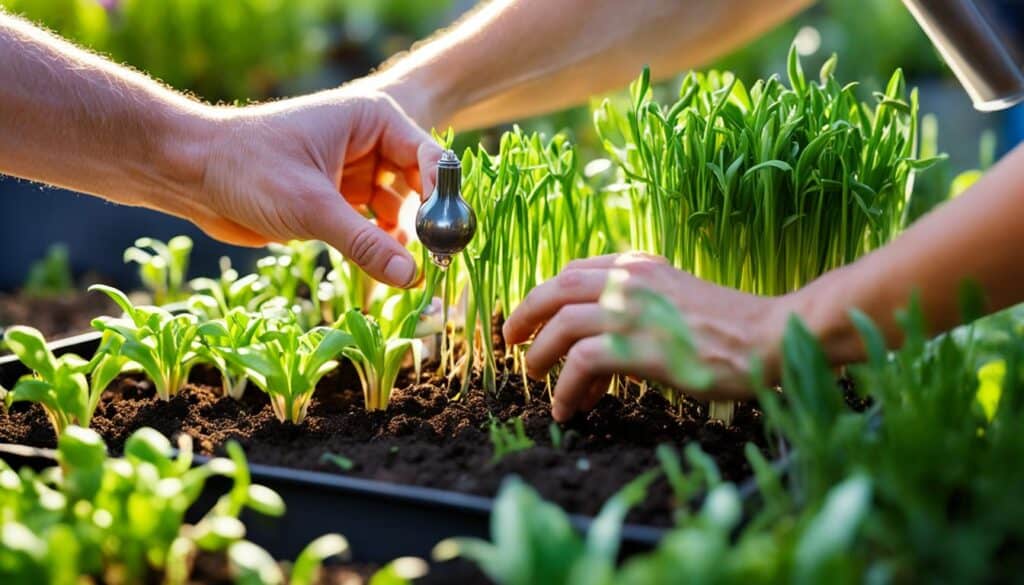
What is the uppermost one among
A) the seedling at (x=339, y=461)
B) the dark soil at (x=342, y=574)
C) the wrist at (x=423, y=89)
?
the wrist at (x=423, y=89)

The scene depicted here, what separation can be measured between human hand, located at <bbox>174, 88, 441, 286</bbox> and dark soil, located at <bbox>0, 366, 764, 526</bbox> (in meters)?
0.21

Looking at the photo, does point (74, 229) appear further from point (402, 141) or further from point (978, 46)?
point (978, 46)

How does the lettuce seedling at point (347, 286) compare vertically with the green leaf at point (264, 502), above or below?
above

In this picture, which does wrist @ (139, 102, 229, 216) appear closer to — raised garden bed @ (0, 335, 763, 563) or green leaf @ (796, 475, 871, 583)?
raised garden bed @ (0, 335, 763, 563)

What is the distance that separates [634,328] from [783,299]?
0.55 ft

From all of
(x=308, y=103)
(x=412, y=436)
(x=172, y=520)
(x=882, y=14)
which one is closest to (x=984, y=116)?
(x=882, y=14)

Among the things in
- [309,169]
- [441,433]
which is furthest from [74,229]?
[441,433]

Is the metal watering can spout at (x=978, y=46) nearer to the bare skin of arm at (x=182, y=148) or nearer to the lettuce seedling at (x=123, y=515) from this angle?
the bare skin of arm at (x=182, y=148)

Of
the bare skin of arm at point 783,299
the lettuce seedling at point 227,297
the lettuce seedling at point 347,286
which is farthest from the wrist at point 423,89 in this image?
the bare skin of arm at point 783,299

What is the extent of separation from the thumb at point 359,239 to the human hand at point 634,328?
0.22 m

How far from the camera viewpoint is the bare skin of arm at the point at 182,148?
154 centimetres

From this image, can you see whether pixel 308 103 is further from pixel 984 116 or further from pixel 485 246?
pixel 984 116

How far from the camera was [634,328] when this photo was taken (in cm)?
107

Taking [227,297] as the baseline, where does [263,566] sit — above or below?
below
